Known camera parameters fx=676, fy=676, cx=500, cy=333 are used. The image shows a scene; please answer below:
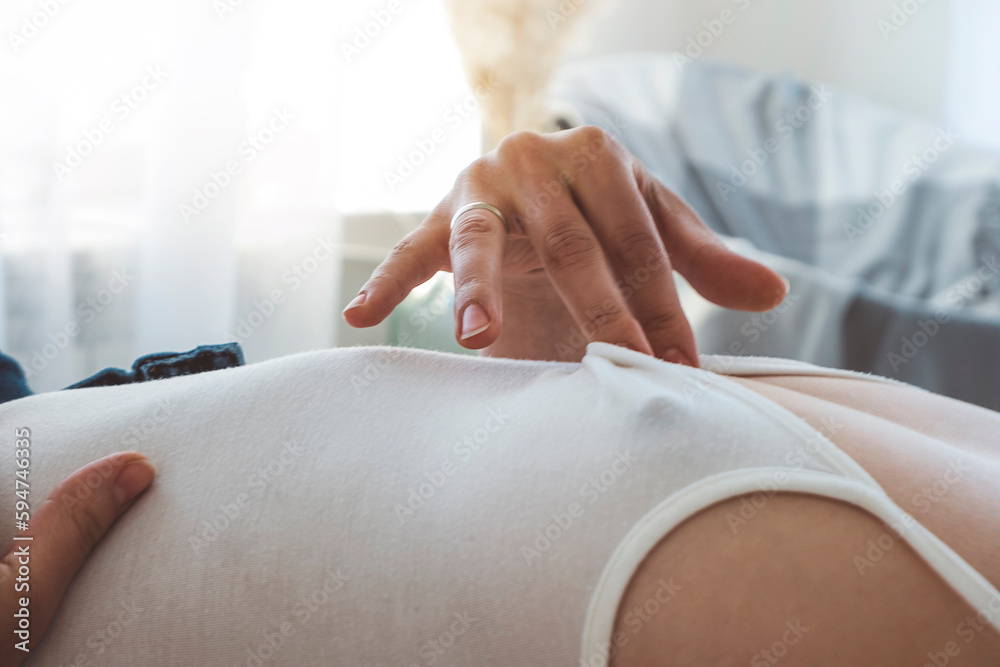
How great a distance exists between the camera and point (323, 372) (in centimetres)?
47

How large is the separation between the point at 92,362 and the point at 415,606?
47.1 inches

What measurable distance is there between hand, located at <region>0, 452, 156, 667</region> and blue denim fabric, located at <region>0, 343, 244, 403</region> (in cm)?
19

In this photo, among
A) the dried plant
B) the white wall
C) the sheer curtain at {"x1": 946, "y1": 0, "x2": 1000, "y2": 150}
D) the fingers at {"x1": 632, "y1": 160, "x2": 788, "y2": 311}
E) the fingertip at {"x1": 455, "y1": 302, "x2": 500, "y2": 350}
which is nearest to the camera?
the fingertip at {"x1": 455, "y1": 302, "x2": 500, "y2": 350}

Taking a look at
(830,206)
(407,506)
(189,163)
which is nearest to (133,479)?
(407,506)

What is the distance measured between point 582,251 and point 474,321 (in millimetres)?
126

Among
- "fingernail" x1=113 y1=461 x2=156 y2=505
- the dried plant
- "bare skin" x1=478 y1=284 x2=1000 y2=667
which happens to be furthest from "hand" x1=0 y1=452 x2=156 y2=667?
the dried plant

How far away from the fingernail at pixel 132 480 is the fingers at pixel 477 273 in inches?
8.5

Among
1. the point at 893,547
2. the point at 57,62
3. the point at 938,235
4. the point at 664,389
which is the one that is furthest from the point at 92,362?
the point at 938,235

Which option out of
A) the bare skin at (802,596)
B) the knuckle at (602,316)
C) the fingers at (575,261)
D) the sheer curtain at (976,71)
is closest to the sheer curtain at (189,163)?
the fingers at (575,261)

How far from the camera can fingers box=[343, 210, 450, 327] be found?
530mm

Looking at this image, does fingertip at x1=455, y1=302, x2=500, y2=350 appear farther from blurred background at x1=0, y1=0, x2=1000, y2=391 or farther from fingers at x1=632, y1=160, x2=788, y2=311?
blurred background at x1=0, y1=0, x2=1000, y2=391

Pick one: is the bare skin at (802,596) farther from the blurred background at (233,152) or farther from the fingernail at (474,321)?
the blurred background at (233,152)

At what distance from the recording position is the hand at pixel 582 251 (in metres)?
0.52

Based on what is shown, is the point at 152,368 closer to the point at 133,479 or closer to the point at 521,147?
the point at 133,479
